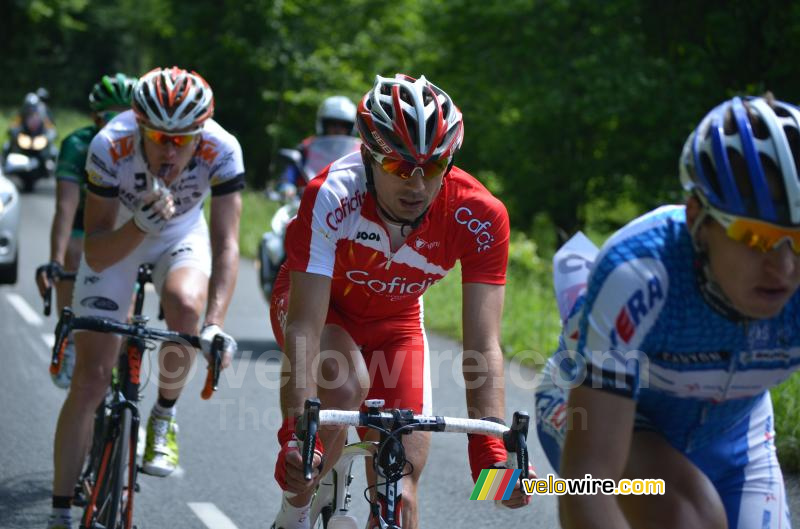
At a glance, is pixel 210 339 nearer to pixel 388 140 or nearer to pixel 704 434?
pixel 388 140

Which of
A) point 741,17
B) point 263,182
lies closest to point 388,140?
point 741,17

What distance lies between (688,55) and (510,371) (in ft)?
47.3

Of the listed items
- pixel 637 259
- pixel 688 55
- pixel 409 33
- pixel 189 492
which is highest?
pixel 409 33

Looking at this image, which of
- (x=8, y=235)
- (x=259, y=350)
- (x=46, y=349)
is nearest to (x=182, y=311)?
(x=259, y=350)

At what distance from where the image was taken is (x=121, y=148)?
5.77 m

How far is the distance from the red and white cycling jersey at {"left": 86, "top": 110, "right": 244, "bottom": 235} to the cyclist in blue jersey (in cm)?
295

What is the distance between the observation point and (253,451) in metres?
7.83

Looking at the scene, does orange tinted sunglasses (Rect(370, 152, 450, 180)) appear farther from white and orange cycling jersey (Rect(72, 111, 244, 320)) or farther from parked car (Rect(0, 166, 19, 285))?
parked car (Rect(0, 166, 19, 285))

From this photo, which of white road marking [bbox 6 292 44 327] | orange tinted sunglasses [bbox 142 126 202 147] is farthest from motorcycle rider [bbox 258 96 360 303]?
orange tinted sunglasses [bbox 142 126 202 147]

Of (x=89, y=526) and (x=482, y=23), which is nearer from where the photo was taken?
(x=89, y=526)

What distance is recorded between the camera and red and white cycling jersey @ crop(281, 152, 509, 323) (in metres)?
4.12

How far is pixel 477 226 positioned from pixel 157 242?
7.52 ft

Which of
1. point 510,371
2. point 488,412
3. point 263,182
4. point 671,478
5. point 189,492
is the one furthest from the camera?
point 263,182

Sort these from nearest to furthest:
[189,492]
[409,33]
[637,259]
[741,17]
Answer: [637,259], [189,492], [741,17], [409,33]
